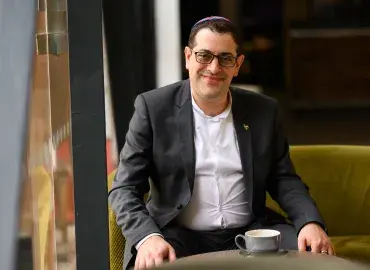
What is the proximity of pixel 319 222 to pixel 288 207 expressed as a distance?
0.49 ft

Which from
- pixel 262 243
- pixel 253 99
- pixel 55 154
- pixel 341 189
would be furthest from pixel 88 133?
pixel 341 189

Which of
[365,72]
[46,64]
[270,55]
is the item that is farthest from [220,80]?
[365,72]

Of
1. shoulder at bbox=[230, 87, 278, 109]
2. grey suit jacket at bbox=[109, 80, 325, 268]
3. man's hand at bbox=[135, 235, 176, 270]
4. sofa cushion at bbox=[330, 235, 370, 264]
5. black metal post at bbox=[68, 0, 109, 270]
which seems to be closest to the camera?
black metal post at bbox=[68, 0, 109, 270]

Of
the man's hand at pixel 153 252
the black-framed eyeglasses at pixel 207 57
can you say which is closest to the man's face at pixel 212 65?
the black-framed eyeglasses at pixel 207 57

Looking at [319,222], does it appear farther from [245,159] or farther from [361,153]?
[361,153]

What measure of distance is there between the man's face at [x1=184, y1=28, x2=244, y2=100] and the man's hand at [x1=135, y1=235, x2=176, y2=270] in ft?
1.75

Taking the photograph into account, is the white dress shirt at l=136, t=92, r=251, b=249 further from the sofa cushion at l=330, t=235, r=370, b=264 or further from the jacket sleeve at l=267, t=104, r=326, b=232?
the sofa cushion at l=330, t=235, r=370, b=264

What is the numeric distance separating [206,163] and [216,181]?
7cm

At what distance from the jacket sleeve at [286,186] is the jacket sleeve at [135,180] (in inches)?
17.9

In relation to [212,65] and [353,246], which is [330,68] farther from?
[212,65]

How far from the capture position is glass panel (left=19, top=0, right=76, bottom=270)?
1.61 meters

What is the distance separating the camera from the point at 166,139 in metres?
2.73

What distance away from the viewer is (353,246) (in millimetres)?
3258

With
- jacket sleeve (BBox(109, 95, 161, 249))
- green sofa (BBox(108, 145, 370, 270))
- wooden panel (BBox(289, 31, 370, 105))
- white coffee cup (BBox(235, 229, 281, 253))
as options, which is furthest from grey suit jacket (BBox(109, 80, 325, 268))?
wooden panel (BBox(289, 31, 370, 105))
